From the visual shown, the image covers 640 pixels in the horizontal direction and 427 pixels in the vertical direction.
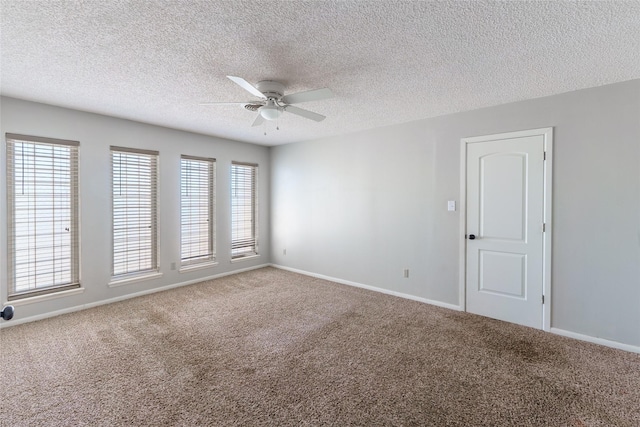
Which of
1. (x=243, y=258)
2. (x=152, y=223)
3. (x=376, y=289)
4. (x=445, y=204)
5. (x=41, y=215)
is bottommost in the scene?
(x=376, y=289)

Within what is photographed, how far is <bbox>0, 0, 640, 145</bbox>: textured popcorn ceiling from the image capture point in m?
1.65

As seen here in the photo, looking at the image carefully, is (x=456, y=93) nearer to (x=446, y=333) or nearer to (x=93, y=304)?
(x=446, y=333)

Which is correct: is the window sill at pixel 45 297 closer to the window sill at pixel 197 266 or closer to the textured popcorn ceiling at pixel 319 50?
the window sill at pixel 197 266

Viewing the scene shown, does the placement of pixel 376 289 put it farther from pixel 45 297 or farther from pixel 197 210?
pixel 45 297

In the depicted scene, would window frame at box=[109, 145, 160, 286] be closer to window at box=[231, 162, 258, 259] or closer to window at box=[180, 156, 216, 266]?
window at box=[180, 156, 216, 266]

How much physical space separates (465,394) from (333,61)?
8.63 ft

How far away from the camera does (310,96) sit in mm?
2395

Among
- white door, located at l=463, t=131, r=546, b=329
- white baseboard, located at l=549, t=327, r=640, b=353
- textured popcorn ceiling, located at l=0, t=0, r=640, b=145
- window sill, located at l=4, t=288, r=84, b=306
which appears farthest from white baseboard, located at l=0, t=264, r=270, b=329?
white baseboard, located at l=549, t=327, r=640, b=353

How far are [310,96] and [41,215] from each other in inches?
133

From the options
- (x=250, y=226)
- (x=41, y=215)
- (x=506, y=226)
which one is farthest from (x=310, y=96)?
(x=250, y=226)

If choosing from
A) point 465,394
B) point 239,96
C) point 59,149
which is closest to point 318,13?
point 239,96

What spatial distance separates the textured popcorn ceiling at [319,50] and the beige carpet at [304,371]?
7.99 feet

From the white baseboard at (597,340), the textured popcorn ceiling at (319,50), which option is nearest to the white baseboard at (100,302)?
the textured popcorn ceiling at (319,50)

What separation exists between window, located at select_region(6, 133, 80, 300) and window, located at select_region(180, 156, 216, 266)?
133 cm
